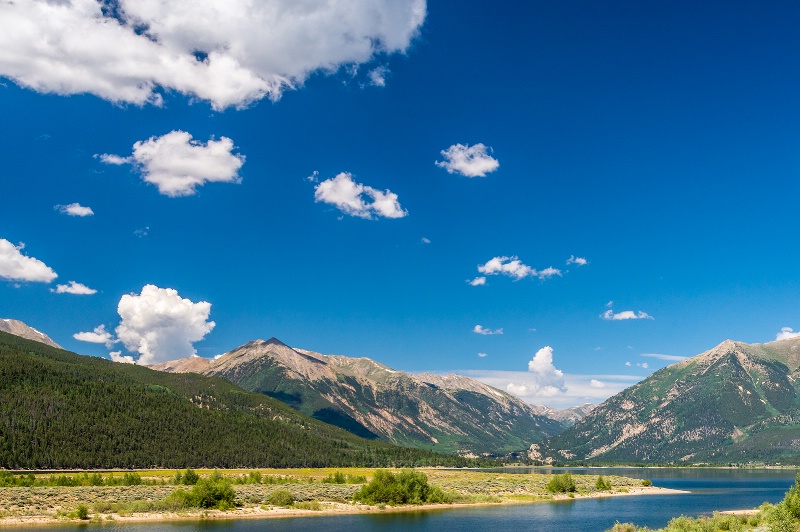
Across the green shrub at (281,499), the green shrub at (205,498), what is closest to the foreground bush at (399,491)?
the green shrub at (281,499)

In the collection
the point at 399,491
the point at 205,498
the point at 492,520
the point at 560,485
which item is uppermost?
the point at 205,498

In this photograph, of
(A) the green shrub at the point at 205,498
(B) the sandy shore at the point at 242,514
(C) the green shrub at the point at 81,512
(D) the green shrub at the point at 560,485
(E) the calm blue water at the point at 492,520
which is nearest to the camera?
(E) the calm blue water at the point at 492,520

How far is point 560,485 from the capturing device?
556 feet

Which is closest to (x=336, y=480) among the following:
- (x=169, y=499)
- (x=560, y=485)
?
(x=560, y=485)

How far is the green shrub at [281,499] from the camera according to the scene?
420ft

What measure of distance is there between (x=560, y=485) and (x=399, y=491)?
53.3 metres

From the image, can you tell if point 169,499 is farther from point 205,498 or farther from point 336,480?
point 336,480

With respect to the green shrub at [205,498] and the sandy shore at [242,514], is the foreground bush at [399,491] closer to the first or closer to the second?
the sandy shore at [242,514]

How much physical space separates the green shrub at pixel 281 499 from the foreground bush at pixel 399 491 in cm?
1373

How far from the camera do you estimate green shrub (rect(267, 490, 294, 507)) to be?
127938mm

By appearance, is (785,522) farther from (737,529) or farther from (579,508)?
(579,508)

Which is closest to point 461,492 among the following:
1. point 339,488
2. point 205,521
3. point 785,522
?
point 339,488

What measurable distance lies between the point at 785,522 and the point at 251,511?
8732 cm

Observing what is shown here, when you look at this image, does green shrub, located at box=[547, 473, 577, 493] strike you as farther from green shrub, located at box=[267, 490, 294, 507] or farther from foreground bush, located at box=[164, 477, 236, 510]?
foreground bush, located at box=[164, 477, 236, 510]
